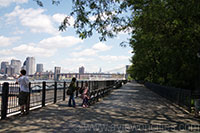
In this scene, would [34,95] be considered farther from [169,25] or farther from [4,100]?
[169,25]

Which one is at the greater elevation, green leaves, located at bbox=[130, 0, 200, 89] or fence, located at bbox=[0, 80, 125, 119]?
green leaves, located at bbox=[130, 0, 200, 89]

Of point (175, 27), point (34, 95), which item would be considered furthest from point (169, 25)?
point (34, 95)

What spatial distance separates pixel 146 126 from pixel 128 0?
7149mm

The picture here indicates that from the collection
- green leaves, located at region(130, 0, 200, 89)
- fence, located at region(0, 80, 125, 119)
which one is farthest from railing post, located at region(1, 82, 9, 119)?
green leaves, located at region(130, 0, 200, 89)

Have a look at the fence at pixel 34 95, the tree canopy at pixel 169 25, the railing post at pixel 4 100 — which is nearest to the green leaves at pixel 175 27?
the tree canopy at pixel 169 25

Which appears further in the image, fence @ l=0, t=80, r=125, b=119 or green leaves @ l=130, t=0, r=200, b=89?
green leaves @ l=130, t=0, r=200, b=89

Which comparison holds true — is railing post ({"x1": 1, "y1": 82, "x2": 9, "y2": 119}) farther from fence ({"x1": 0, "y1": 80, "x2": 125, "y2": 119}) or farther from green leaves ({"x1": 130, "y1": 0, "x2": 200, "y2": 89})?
green leaves ({"x1": 130, "y1": 0, "x2": 200, "y2": 89})

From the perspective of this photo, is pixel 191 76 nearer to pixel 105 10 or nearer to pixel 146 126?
pixel 105 10

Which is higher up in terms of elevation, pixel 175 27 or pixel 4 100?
pixel 175 27

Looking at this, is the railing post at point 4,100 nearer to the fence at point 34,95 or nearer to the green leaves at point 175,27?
the fence at point 34,95

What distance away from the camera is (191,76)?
20.3m

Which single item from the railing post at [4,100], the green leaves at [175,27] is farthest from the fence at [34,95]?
the green leaves at [175,27]

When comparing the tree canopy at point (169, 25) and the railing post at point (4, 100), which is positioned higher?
the tree canopy at point (169, 25)

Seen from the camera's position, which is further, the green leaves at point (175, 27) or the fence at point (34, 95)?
the green leaves at point (175, 27)
